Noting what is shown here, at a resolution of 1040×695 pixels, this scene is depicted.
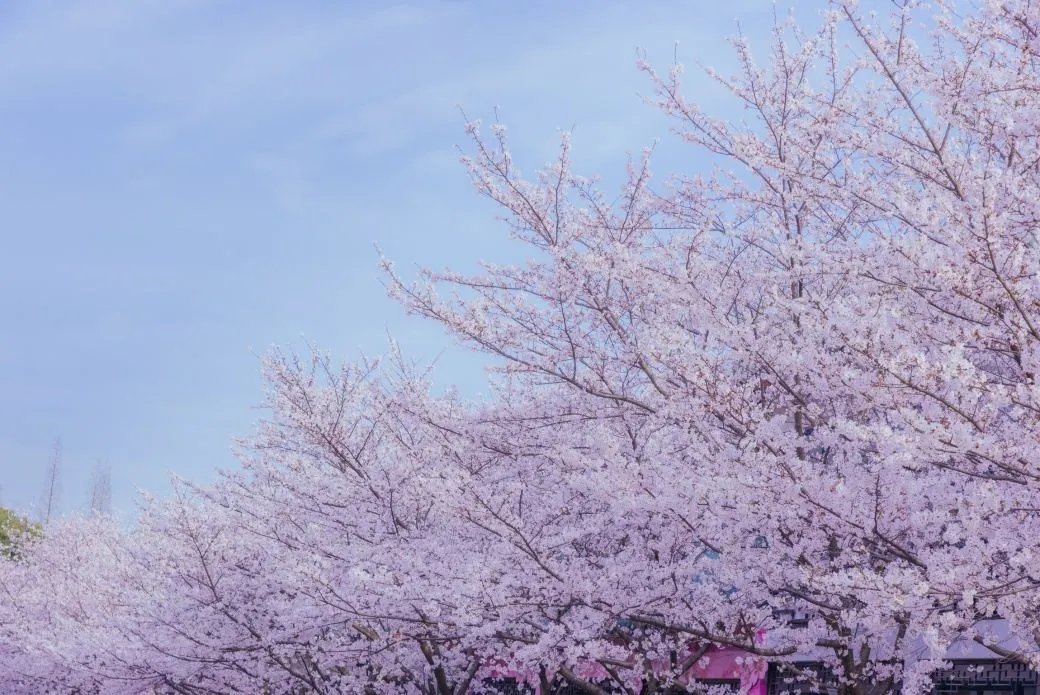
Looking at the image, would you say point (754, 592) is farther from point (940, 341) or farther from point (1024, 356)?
point (1024, 356)

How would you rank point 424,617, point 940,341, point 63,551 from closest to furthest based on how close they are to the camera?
point 940,341, point 424,617, point 63,551

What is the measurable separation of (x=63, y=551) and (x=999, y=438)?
26292 mm

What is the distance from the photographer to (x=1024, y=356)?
548cm

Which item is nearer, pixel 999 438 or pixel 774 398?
pixel 999 438

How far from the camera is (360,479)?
1077 cm

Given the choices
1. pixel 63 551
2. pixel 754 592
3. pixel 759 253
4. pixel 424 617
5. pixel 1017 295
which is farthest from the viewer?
pixel 63 551

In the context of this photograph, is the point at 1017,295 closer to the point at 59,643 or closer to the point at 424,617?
the point at 424,617

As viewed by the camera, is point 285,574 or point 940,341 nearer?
point 940,341

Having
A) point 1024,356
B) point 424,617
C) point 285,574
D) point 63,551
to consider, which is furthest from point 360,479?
point 63,551

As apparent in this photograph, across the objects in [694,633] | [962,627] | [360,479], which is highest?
[360,479]

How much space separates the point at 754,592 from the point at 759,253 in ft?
11.4

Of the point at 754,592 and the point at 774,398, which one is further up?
the point at 774,398

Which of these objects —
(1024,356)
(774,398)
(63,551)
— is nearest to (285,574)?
(774,398)

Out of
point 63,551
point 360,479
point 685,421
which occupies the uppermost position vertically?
point 63,551
